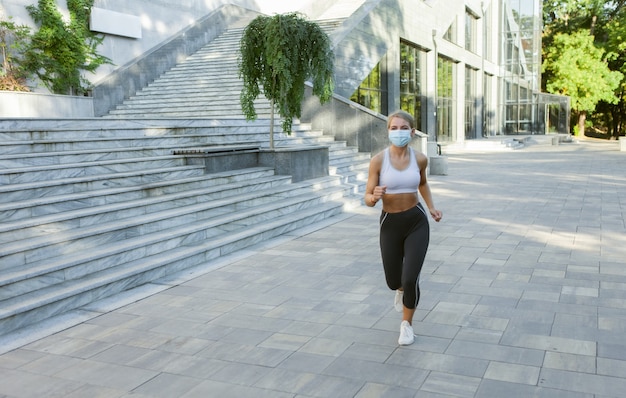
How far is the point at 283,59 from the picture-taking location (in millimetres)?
10812

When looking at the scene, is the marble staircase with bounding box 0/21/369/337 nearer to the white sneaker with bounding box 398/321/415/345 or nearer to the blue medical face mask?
the white sneaker with bounding box 398/321/415/345

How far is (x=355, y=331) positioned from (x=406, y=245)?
94 centimetres

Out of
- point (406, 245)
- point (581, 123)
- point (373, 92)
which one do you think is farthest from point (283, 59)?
point (581, 123)

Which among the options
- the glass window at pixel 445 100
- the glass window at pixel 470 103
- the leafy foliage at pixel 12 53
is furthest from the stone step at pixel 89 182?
the glass window at pixel 470 103

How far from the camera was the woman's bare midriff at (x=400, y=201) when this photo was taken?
458 cm

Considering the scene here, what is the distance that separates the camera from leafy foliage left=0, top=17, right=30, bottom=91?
45.1 ft

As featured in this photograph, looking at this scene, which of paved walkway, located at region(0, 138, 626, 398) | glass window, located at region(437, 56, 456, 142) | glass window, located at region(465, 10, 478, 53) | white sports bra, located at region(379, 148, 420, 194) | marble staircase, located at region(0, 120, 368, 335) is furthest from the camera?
glass window, located at region(465, 10, 478, 53)

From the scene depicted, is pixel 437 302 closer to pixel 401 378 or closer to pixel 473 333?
pixel 473 333

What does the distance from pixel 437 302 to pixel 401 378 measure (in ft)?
6.04

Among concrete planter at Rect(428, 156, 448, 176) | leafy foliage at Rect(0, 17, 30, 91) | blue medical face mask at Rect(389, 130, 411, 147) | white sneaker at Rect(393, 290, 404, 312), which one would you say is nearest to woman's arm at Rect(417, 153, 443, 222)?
blue medical face mask at Rect(389, 130, 411, 147)

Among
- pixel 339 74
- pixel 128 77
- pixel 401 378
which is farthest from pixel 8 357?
pixel 339 74

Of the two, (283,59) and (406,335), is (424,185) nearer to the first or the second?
(406,335)

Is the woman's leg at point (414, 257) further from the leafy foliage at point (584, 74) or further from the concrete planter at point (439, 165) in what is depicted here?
the leafy foliage at point (584, 74)

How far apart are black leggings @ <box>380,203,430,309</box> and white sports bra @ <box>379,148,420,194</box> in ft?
0.56
